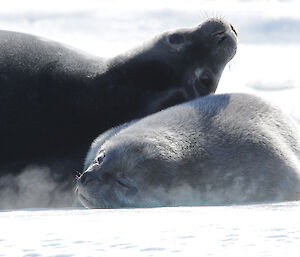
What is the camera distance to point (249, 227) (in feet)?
11.0

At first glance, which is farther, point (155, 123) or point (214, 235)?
point (155, 123)

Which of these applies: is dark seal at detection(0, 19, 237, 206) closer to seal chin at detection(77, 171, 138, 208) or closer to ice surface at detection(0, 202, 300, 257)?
seal chin at detection(77, 171, 138, 208)

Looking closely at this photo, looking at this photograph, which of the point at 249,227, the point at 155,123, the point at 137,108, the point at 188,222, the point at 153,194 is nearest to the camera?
the point at 249,227

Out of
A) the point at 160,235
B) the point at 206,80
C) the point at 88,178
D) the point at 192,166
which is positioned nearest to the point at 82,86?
the point at 206,80

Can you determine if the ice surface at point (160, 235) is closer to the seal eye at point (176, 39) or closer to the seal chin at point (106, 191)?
the seal chin at point (106, 191)

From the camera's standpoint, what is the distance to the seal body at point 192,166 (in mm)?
5246

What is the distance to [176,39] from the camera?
7922mm

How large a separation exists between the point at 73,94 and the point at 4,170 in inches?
42.4

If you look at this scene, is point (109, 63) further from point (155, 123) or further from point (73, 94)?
point (155, 123)

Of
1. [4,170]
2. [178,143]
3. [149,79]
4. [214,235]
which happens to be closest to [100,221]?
[214,235]

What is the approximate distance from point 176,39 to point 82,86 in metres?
1.32

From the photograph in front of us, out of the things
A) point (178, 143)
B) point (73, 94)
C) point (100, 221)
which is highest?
point (73, 94)

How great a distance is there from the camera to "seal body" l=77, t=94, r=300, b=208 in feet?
17.2

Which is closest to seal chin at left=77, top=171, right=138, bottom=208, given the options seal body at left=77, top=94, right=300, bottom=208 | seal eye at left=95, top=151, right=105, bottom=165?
seal body at left=77, top=94, right=300, bottom=208
